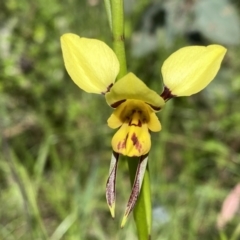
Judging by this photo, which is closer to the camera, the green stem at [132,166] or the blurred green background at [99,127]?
the green stem at [132,166]

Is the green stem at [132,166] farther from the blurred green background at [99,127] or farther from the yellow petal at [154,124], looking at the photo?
the blurred green background at [99,127]

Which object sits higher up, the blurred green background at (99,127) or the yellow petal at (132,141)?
the yellow petal at (132,141)

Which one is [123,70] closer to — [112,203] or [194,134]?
[112,203]

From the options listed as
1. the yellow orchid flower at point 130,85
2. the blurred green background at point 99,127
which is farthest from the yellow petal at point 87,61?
the blurred green background at point 99,127

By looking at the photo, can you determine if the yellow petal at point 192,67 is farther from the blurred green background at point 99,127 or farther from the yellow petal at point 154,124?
the blurred green background at point 99,127

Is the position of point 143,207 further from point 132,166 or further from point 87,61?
point 87,61

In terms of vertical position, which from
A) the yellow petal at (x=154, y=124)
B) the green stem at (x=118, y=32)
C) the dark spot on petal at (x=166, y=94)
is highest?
the green stem at (x=118, y=32)

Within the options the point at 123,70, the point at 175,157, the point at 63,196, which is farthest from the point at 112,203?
the point at 175,157
